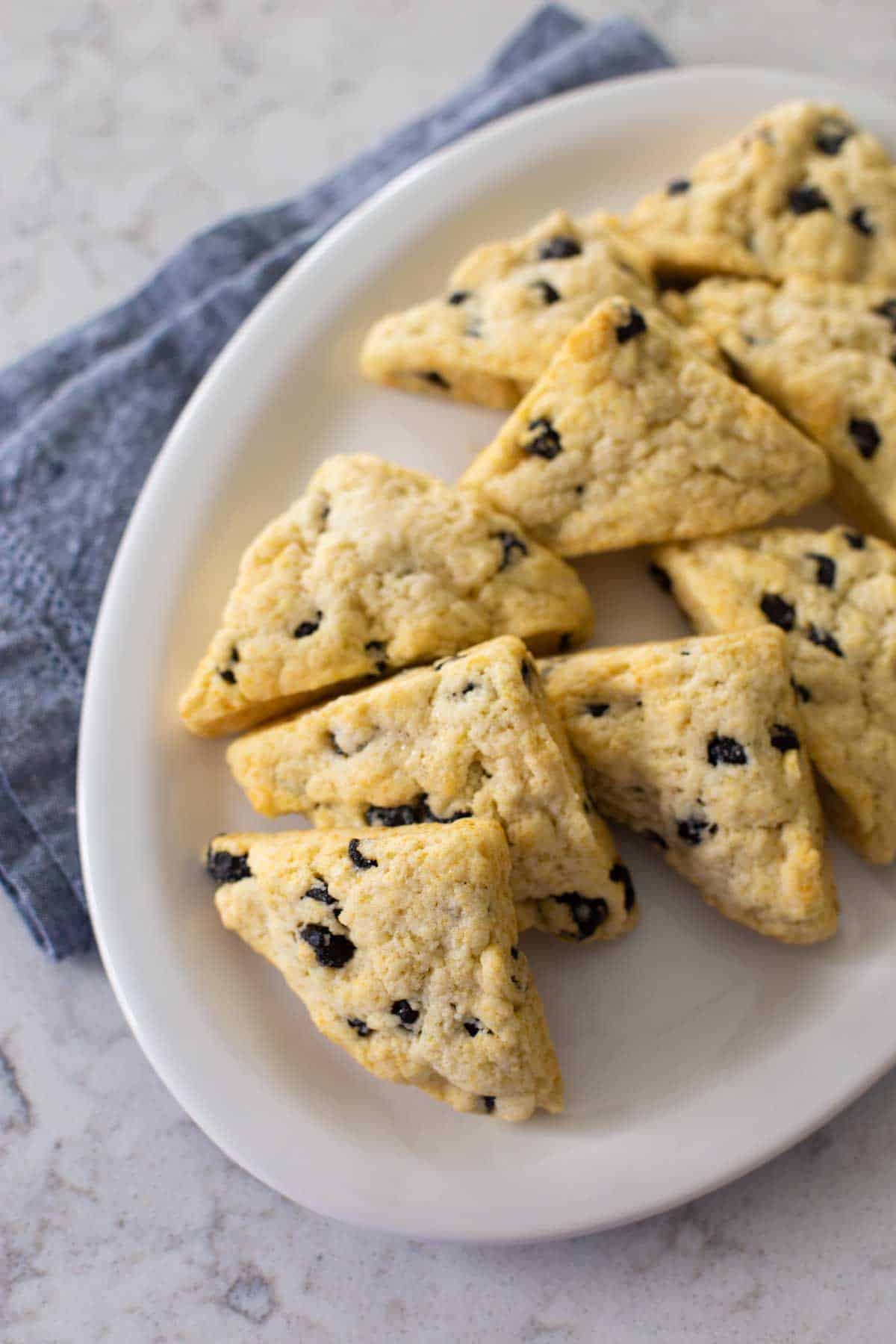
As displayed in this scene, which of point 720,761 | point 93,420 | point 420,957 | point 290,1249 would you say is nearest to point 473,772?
point 420,957

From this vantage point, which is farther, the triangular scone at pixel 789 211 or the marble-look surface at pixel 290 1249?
the triangular scone at pixel 789 211

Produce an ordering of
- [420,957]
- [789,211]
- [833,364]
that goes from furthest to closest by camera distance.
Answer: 1. [789,211]
2. [833,364]
3. [420,957]

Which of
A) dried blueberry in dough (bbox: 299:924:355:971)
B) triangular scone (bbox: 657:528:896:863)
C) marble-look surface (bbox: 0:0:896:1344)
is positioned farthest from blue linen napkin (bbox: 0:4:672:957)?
Result: triangular scone (bbox: 657:528:896:863)

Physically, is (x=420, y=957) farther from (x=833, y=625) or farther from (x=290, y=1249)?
(x=833, y=625)

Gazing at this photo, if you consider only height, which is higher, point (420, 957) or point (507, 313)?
point (507, 313)

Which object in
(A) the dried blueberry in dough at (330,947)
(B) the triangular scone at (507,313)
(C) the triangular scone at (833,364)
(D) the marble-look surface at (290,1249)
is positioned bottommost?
(D) the marble-look surface at (290,1249)

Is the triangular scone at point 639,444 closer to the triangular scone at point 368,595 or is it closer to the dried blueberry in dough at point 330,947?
the triangular scone at point 368,595

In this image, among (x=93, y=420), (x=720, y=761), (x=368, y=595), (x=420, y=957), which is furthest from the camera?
(x=93, y=420)

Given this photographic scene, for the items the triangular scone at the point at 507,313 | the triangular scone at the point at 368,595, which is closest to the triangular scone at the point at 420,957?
the triangular scone at the point at 368,595
